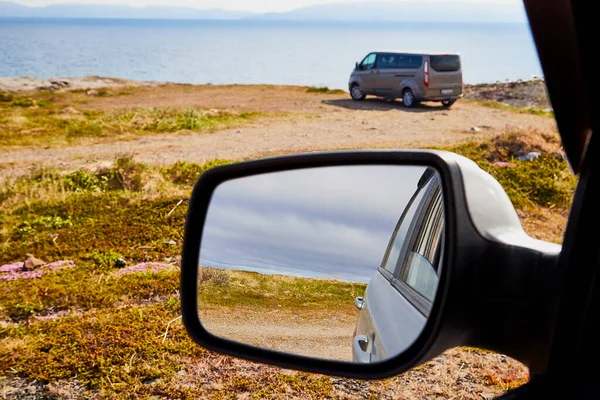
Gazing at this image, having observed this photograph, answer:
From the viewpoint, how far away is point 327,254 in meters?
1.61

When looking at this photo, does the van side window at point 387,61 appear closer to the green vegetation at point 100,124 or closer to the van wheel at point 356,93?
the van wheel at point 356,93

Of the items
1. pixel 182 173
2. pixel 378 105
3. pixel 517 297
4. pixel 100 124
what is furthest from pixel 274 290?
pixel 378 105

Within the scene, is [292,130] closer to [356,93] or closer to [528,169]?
[356,93]

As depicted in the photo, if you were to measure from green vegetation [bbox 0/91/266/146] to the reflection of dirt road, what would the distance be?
13.2m

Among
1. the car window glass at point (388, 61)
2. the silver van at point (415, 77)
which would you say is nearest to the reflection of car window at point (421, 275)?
the silver van at point (415, 77)

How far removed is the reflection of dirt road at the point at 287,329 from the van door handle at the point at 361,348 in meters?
0.03

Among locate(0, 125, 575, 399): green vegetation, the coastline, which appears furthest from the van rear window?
locate(0, 125, 575, 399): green vegetation

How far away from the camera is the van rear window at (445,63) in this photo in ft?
68.5

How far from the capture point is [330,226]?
65.8 inches

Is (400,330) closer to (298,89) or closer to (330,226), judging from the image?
(330,226)

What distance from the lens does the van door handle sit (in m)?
1.52

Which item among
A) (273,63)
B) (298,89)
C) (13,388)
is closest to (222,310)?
(13,388)

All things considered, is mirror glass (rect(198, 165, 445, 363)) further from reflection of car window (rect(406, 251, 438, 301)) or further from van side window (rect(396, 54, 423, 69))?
van side window (rect(396, 54, 423, 69))

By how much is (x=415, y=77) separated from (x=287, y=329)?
20237 millimetres
